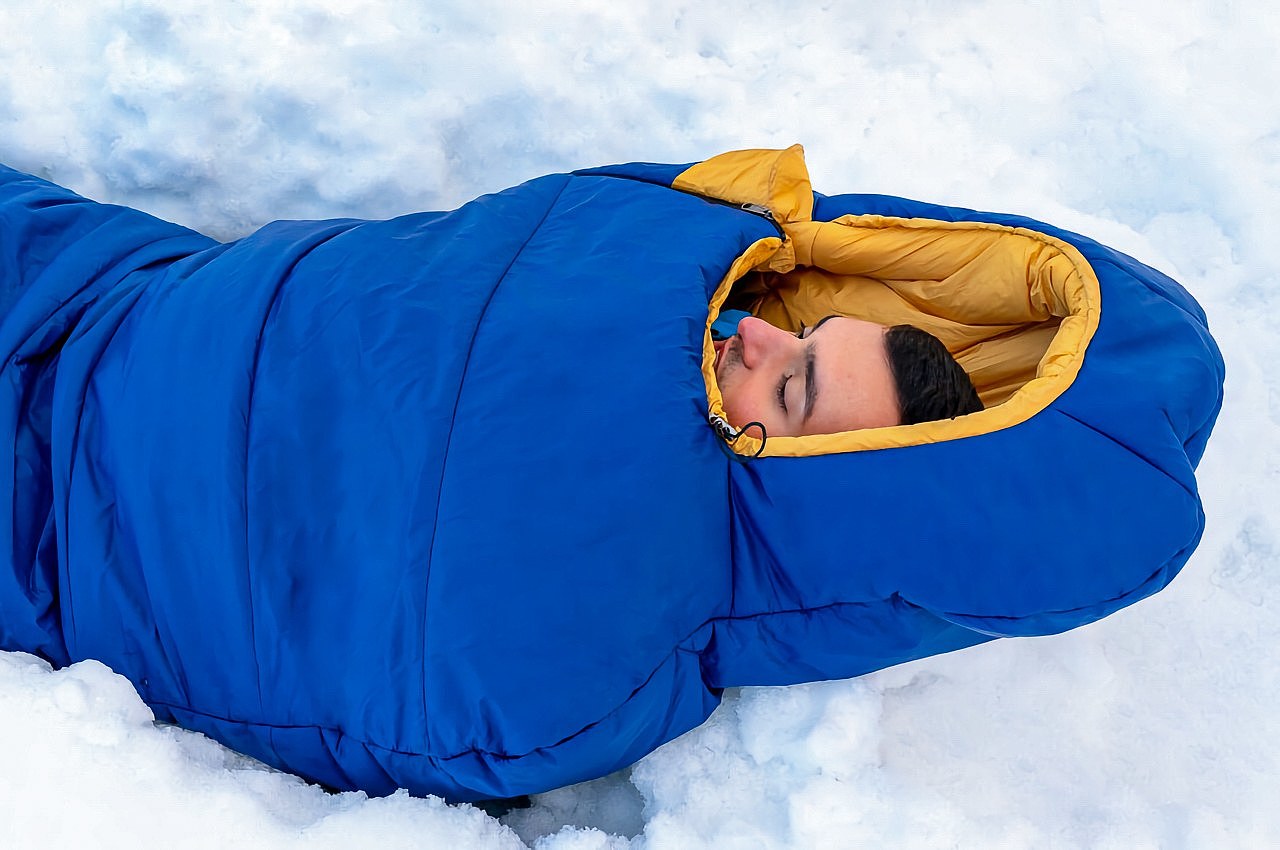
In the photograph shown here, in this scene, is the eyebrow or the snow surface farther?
the eyebrow

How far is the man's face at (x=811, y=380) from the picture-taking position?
1018mm

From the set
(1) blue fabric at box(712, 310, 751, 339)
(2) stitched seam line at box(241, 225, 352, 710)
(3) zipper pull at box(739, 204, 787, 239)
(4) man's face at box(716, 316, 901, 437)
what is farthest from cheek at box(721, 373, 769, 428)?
(2) stitched seam line at box(241, 225, 352, 710)

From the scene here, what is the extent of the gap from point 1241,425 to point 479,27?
1.24 metres

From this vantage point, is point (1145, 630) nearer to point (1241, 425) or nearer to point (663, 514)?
point (1241, 425)

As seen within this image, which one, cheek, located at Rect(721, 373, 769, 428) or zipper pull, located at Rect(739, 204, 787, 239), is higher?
zipper pull, located at Rect(739, 204, 787, 239)

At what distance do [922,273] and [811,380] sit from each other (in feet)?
0.94

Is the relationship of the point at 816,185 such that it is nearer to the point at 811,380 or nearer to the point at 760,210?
the point at 760,210

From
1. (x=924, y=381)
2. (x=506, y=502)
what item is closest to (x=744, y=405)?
(x=924, y=381)

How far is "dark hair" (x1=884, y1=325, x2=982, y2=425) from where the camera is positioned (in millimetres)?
1011

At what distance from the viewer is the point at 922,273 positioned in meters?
1.20

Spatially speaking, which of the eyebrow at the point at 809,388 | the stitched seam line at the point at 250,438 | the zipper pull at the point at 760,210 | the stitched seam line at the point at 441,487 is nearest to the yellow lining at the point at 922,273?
the zipper pull at the point at 760,210

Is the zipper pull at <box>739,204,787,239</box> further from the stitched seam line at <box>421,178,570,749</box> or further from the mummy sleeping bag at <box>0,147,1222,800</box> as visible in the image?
the stitched seam line at <box>421,178,570,749</box>

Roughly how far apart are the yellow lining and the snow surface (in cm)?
34

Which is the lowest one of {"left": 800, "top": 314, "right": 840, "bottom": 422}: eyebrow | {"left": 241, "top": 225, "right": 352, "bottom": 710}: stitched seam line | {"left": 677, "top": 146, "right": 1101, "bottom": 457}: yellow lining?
{"left": 241, "top": 225, "right": 352, "bottom": 710}: stitched seam line
